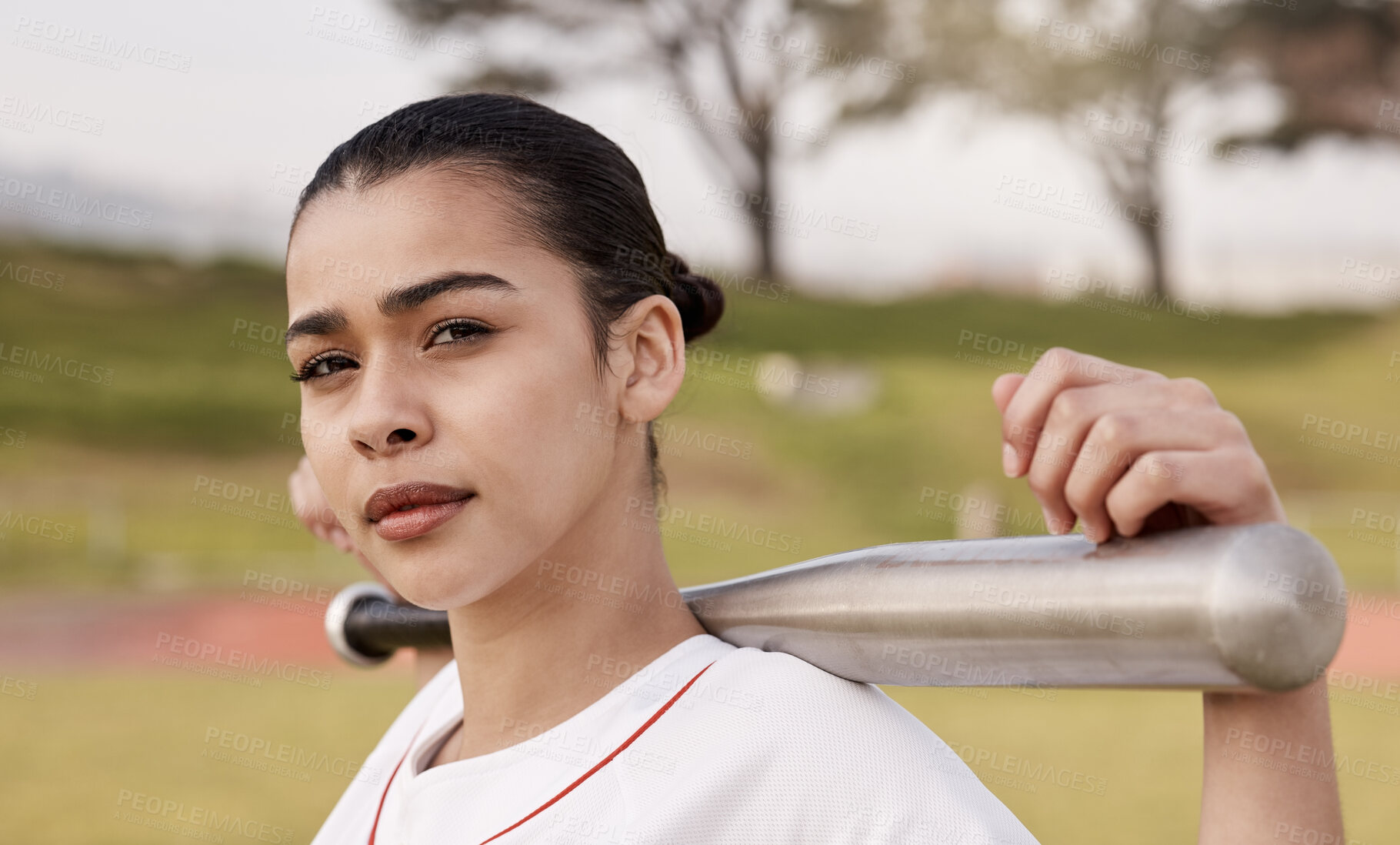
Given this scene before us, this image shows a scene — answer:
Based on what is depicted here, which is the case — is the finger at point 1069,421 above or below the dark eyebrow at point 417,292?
below

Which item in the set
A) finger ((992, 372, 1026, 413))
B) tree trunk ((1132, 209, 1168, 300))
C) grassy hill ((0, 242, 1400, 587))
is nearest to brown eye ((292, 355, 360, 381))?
finger ((992, 372, 1026, 413))

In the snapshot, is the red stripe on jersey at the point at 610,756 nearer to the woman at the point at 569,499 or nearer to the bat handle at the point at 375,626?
the woman at the point at 569,499

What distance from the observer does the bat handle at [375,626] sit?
1220 mm

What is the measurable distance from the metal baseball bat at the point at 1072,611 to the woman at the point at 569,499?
0.09 ft

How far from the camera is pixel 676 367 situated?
98 cm

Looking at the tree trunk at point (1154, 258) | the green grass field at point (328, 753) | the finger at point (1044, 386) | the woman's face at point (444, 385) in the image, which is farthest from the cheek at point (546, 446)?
the tree trunk at point (1154, 258)

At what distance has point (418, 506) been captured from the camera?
0.83 meters

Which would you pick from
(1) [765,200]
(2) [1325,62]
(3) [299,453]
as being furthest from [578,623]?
(2) [1325,62]

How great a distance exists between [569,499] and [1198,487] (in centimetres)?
43

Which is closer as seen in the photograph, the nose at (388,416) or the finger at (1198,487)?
the finger at (1198,487)

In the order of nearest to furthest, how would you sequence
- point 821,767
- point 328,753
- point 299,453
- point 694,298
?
point 821,767, point 694,298, point 328,753, point 299,453

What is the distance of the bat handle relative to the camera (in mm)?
1220

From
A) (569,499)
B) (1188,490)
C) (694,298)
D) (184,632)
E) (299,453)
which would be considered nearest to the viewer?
(1188,490)

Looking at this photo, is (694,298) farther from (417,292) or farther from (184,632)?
(184,632)
